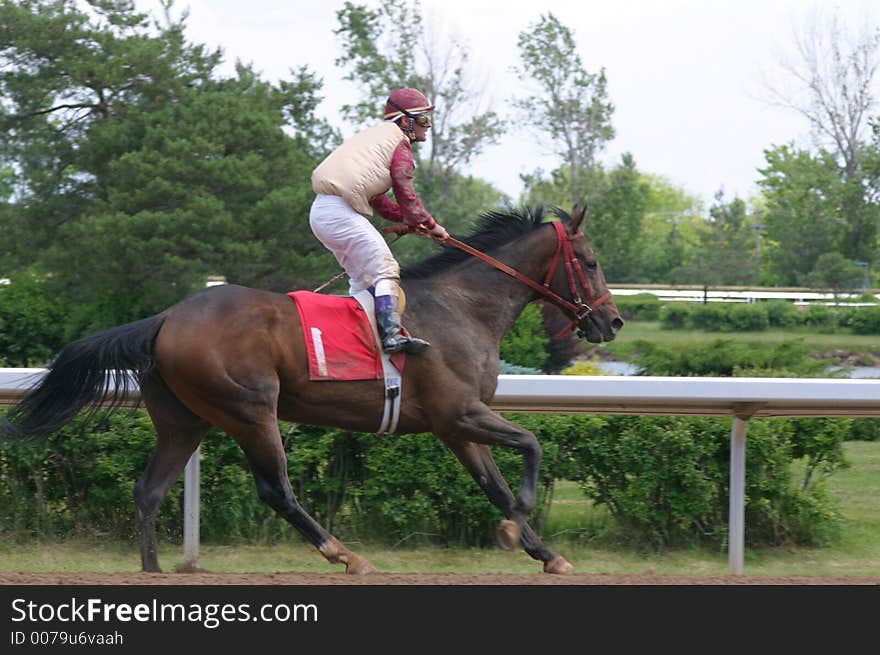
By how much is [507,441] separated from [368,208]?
1.18 metres

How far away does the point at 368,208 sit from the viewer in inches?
202

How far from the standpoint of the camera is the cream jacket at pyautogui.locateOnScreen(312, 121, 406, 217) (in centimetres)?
505

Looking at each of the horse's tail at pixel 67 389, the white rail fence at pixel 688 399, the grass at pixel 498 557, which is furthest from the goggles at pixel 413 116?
the grass at pixel 498 557

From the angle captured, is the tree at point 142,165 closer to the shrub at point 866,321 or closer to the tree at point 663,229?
the shrub at point 866,321

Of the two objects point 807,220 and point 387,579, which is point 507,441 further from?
point 807,220

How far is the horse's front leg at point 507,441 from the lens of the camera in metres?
4.97

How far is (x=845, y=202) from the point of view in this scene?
1121 inches

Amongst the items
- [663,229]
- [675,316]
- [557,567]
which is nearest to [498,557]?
[557,567]

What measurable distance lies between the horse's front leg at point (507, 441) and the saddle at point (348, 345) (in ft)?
1.01

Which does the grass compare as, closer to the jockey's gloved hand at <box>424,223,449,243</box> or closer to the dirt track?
the dirt track

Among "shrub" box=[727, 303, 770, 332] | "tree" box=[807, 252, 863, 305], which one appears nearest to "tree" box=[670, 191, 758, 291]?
"tree" box=[807, 252, 863, 305]

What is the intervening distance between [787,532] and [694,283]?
26675 mm
